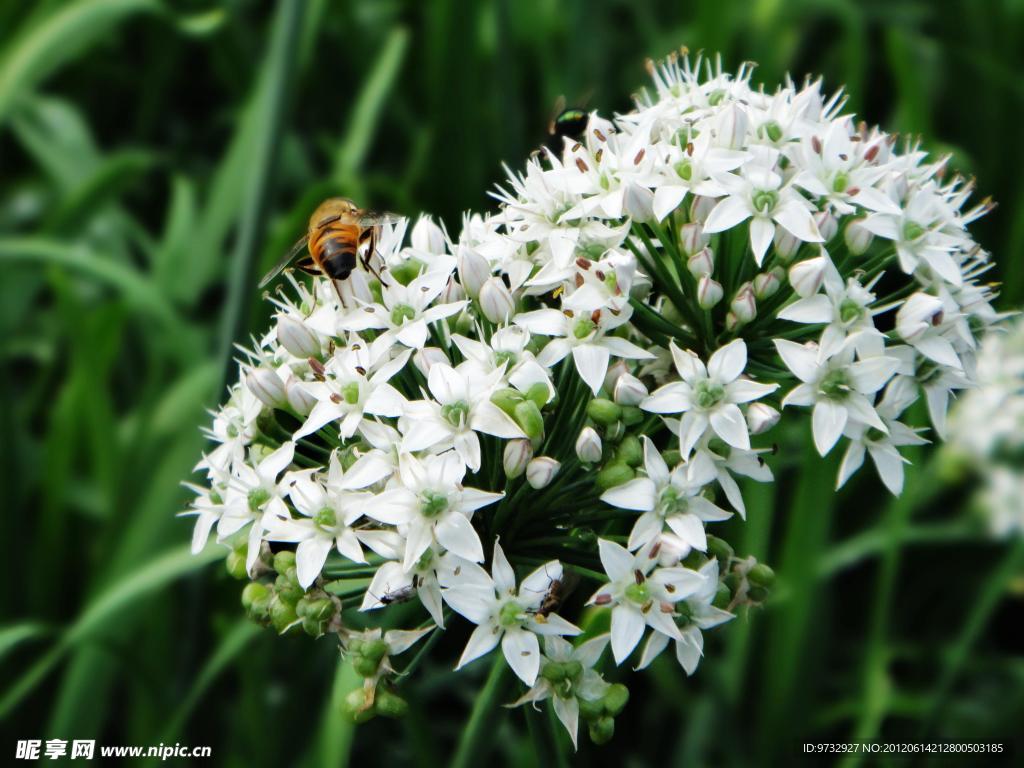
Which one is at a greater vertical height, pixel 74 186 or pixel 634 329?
pixel 74 186

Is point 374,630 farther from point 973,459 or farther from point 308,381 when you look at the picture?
point 973,459

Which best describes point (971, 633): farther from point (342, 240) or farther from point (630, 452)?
point (342, 240)

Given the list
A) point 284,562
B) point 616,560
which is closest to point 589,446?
point 616,560

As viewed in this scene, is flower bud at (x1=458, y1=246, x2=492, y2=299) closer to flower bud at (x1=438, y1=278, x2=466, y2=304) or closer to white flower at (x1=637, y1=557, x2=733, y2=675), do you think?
flower bud at (x1=438, y1=278, x2=466, y2=304)

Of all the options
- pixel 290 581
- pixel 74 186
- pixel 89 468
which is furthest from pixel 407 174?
pixel 290 581

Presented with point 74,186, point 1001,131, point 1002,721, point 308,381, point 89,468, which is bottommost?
point 1002,721

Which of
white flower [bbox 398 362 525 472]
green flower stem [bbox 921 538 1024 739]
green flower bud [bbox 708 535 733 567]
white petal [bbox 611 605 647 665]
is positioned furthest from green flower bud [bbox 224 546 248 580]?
green flower stem [bbox 921 538 1024 739]
